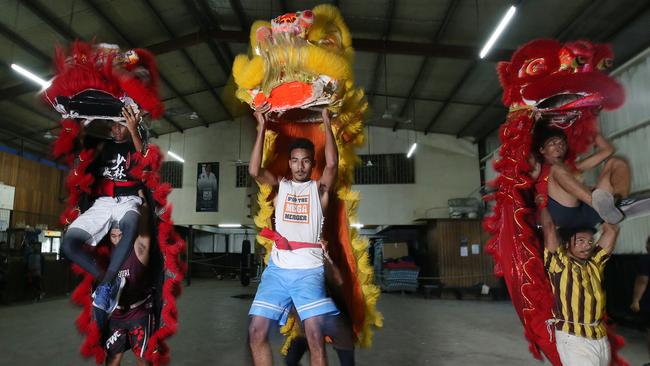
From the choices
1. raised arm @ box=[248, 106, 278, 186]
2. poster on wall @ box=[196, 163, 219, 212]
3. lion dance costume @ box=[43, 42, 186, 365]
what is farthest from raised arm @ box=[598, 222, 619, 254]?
poster on wall @ box=[196, 163, 219, 212]

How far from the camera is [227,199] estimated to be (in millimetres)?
18062

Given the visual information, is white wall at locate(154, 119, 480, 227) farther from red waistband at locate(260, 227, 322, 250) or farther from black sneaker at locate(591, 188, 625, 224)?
black sneaker at locate(591, 188, 625, 224)

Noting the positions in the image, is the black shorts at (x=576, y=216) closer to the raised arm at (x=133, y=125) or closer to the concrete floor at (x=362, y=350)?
the concrete floor at (x=362, y=350)

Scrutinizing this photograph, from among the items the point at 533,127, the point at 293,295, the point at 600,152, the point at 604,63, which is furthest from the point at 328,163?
the point at 604,63

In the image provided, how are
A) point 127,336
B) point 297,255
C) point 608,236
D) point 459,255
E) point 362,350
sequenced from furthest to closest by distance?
point 459,255
point 362,350
point 127,336
point 297,255
point 608,236

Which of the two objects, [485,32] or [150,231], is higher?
[485,32]

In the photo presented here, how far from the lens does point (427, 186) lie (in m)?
16.6

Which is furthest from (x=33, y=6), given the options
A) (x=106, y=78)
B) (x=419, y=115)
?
(x=419, y=115)

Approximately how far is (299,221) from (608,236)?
168 centimetres

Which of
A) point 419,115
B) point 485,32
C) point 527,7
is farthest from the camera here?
point 419,115

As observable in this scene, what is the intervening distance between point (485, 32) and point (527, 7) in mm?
1328

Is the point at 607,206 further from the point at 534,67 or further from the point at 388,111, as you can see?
the point at 388,111

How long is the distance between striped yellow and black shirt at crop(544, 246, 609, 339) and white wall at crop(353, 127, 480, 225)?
14.0 meters

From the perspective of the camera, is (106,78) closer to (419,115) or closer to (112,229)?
(112,229)
